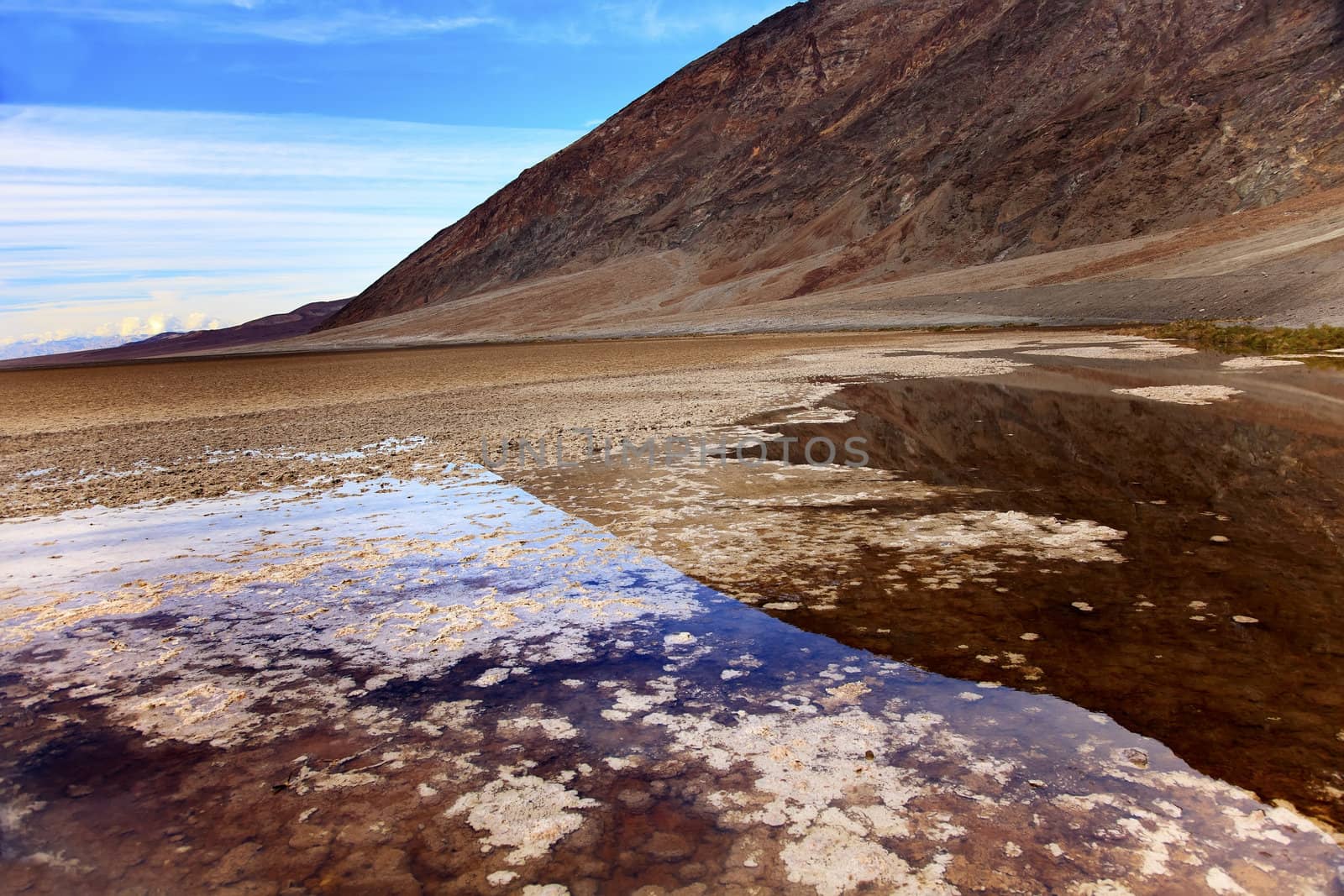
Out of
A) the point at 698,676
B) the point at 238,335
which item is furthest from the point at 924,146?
the point at 238,335

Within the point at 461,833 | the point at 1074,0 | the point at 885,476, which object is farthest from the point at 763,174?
the point at 461,833

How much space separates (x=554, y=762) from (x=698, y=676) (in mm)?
978

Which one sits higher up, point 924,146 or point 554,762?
point 924,146

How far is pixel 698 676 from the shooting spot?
4.29 metres

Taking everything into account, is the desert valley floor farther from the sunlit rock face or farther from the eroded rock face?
the eroded rock face

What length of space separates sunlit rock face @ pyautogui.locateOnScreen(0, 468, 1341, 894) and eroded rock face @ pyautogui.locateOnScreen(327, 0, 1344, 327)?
63498 mm

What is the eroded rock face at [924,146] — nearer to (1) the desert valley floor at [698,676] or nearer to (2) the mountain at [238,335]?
(2) the mountain at [238,335]

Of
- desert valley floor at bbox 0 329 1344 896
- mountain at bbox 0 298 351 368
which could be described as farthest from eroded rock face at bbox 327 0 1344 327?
desert valley floor at bbox 0 329 1344 896

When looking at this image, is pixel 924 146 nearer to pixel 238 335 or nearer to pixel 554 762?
pixel 554 762

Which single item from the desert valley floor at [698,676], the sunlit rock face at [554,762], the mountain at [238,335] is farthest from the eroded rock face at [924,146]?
the sunlit rock face at [554,762]

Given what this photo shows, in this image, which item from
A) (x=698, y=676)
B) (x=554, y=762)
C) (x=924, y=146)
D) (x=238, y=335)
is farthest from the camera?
(x=238, y=335)

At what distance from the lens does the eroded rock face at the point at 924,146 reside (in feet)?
203

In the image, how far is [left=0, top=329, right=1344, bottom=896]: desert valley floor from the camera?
2.92 meters

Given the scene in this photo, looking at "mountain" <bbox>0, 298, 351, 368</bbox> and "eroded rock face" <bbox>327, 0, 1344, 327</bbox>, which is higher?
"eroded rock face" <bbox>327, 0, 1344, 327</bbox>
